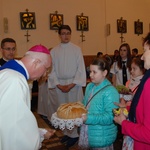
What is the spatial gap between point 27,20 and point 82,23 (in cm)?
254

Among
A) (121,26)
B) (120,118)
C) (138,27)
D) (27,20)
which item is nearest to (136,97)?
(120,118)

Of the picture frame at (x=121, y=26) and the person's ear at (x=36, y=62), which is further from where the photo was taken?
the picture frame at (x=121, y=26)

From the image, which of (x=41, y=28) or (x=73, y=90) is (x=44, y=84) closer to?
(x=73, y=90)

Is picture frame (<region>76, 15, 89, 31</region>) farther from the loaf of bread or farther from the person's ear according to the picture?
the person's ear

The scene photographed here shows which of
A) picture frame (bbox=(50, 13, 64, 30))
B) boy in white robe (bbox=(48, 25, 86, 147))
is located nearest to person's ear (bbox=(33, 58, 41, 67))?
boy in white robe (bbox=(48, 25, 86, 147))

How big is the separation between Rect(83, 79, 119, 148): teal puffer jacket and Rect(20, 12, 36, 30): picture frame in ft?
22.3

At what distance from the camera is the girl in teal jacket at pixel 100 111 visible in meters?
2.28

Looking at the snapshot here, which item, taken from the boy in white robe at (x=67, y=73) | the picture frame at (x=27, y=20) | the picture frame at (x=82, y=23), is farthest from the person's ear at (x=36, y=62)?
the picture frame at (x=82, y=23)

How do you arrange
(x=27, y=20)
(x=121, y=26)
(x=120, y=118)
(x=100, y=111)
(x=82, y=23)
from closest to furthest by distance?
(x=120, y=118)
(x=100, y=111)
(x=27, y=20)
(x=82, y=23)
(x=121, y=26)

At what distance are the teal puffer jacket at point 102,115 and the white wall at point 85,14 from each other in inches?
266

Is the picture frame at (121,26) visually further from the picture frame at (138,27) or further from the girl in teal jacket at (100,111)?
the girl in teal jacket at (100,111)

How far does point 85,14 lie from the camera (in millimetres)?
9852

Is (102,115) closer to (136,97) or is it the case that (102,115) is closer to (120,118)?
(120,118)

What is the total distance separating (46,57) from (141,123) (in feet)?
3.09
